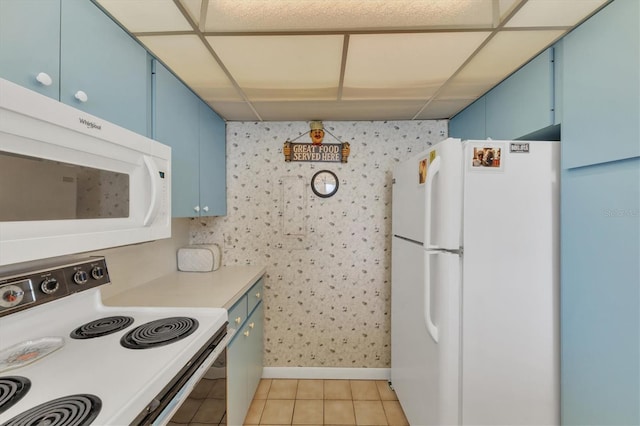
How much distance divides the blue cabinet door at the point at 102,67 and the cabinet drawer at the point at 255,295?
122 centimetres

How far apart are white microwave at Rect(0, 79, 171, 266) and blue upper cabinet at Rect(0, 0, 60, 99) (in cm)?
20

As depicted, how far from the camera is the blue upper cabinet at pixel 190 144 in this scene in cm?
152

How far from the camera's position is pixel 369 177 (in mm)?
2445

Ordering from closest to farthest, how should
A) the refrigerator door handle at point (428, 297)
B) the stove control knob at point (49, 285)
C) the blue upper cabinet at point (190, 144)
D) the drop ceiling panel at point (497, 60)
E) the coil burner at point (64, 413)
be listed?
the coil burner at point (64, 413)
the stove control knob at point (49, 285)
the drop ceiling panel at point (497, 60)
the refrigerator door handle at point (428, 297)
the blue upper cabinet at point (190, 144)

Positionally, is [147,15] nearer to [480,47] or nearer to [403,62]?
[403,62]

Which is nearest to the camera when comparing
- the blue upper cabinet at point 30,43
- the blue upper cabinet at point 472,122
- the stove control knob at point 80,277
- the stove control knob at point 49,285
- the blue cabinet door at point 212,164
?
the blue upper cabinet at point 30,43

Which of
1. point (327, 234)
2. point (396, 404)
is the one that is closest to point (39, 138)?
point (327, 234)

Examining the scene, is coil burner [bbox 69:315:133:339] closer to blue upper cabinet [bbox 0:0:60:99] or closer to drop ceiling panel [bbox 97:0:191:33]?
blue upper cabinet [bbox 0:0:60:99]

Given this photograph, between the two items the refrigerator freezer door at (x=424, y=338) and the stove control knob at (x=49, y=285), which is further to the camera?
the refrigerator freezer door at (x=424, y=338)

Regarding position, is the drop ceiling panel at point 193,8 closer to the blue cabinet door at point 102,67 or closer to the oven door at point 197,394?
the blue cabinet door at point 102,67

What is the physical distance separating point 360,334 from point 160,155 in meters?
2.11

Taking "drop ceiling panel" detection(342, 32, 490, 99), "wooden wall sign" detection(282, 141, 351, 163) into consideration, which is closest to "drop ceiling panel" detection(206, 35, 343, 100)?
"drop ceiling panel" detection(342, 32, 490, 99)

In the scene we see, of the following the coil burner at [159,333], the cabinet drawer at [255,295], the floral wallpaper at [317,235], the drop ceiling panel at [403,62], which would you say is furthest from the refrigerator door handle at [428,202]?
the cabinet drawer at [255,295]

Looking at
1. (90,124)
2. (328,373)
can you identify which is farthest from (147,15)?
(328,373)
